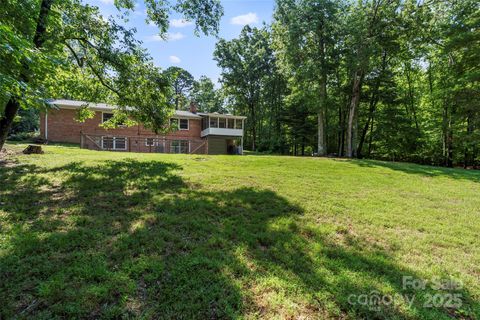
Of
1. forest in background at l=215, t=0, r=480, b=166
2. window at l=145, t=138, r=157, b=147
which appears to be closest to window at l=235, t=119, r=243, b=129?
forest in background at l=215, t=0, r=480, b=166

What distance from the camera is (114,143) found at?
2030cm

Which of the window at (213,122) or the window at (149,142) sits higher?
the window at (213,122)

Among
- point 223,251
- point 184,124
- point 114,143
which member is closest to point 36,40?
point 223,251

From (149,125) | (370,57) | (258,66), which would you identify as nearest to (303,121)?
(258,66)

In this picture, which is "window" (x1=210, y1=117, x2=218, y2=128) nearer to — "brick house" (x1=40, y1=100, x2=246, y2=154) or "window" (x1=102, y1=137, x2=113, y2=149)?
"brick house" (x1=40, y1=100, x2=246, y2=154)

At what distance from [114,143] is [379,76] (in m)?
23.8

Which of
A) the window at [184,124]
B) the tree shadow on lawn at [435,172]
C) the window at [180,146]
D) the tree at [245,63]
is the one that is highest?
Answer: the tree at [245,63]

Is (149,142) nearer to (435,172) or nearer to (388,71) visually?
(435,172)

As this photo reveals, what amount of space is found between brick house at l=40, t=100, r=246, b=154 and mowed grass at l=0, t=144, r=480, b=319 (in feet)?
42.4

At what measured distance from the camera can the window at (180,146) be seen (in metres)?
23.0

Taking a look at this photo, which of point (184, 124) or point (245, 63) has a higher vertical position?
point (245, 63)

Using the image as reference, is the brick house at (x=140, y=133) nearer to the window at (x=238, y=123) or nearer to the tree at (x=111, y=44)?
the window at (x=238, y=123)

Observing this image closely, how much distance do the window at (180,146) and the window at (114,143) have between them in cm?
414

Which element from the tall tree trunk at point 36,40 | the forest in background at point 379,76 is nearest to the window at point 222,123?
the forest in background at point 379,76
